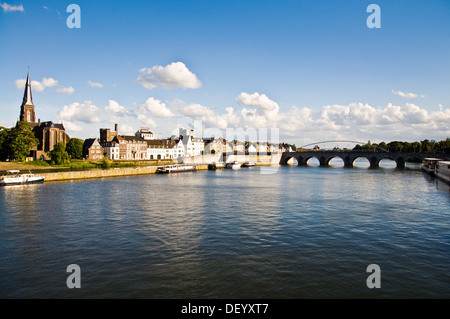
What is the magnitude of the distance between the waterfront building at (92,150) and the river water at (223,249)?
79.0 m

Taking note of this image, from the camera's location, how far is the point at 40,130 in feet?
341

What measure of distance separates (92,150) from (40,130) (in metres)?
17.7

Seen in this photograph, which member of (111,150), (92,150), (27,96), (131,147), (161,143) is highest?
(27,96)

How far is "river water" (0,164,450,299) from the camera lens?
1427 centimetres

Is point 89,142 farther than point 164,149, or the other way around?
point 164,149

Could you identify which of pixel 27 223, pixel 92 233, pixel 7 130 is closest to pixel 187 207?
pixel 92 233

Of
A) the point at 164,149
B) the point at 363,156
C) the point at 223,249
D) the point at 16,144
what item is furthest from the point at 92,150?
the point at 363,156

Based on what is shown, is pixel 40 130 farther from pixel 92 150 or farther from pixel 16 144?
pixel 16 144

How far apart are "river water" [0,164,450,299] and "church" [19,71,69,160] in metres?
73.5

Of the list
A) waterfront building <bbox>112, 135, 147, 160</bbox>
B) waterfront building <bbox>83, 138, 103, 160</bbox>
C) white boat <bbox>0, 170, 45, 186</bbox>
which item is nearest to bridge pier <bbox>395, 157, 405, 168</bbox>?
waterfront building <bbox>112, 135, 147, 160</bbox>

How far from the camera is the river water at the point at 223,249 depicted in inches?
562

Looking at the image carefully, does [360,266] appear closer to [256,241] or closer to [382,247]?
[382,247]

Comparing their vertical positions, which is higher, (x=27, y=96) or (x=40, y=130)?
(x=27, y=96)

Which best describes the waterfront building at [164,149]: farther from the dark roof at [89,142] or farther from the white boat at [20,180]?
the white boat at [20,180]
